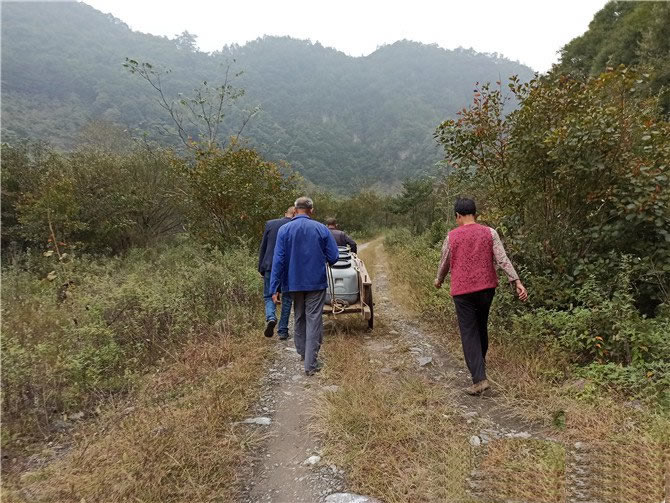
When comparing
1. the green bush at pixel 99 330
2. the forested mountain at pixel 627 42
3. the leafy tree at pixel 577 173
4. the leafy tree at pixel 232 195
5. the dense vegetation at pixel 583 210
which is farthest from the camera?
the forested mountain at pixel 627 42

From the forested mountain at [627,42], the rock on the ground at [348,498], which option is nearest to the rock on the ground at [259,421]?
the rock on the ground at [348,498]

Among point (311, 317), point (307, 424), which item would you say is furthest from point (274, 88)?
point (307, 424)

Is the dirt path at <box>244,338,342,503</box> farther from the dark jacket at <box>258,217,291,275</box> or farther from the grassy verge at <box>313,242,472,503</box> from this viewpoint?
the dark jacket at <box>258,217,291,275</box>

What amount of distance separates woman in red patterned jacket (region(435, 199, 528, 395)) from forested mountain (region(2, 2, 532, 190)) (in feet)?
41.7

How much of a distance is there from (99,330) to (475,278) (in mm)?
5032

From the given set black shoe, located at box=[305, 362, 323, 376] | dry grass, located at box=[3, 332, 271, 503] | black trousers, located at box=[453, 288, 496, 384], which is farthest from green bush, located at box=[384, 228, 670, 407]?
dry grass, located at box=[3, 332, 271, 503]

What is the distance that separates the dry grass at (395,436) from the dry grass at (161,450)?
2.81 feet

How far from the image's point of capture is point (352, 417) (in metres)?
3.66

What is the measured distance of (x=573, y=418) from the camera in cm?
347

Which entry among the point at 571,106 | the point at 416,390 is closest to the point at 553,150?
the point at 571,106

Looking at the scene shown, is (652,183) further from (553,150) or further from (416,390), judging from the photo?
(416,390)

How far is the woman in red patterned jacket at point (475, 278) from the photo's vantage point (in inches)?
169

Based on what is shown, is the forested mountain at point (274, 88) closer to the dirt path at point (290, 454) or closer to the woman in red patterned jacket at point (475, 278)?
the woman in red patterned jacket at point (475, 278)

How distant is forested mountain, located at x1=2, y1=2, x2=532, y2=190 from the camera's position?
177 feet
